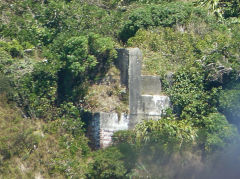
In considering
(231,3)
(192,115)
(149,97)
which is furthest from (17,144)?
(231,3)

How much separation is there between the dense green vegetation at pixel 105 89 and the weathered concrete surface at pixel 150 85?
24 centimetres

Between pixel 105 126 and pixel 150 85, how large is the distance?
70.5 inches

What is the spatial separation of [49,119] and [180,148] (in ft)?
12.3

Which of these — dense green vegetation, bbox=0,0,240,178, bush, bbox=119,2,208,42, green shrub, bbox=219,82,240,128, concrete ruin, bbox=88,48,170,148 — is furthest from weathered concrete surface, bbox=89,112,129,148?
bush, bbox=119,2,208,42

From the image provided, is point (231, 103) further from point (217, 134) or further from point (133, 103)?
point (133, 103)

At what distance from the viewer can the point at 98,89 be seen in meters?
13.7

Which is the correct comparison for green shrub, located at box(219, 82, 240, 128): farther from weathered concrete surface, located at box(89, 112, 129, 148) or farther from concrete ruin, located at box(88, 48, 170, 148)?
weathered concrete surface, located at box(89, 112, 129, 148)

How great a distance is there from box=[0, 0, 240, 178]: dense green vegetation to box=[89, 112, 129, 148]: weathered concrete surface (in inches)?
10.5

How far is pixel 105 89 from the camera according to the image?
539 inches

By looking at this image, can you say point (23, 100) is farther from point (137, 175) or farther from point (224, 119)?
point (224, 119)

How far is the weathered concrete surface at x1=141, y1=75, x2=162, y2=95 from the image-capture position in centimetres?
1362

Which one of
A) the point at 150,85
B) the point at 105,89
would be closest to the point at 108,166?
the point at 105,89

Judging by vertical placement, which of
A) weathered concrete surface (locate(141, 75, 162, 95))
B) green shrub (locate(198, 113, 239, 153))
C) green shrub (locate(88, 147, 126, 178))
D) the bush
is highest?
the bush

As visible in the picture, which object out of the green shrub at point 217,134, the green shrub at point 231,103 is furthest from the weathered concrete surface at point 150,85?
the green shrub at point 231,103
